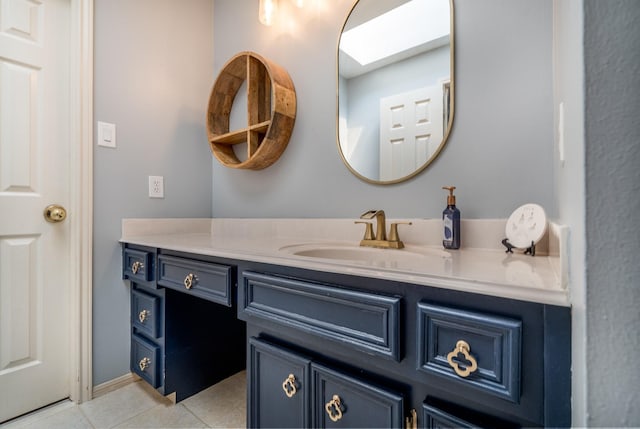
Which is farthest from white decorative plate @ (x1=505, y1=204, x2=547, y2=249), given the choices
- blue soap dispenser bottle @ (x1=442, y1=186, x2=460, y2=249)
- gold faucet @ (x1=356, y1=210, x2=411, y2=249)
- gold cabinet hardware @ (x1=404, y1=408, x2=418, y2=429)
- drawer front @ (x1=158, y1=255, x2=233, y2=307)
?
drawer front @ (x1=158, y1=255, x2=233, y2=307)

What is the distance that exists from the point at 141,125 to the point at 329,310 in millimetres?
1572

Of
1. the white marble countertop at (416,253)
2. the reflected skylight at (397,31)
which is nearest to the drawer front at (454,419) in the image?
the white marble countertop at (416,253)

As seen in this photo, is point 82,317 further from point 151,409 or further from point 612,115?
point 612,115

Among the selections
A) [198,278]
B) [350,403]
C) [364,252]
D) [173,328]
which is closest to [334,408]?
[350,403]

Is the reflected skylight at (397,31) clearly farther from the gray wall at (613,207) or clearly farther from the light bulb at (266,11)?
A: the gray wall at (613,207)

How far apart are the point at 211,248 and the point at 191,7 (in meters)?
1.73

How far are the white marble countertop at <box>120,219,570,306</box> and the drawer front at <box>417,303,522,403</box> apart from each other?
48mm

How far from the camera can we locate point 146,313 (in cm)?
139

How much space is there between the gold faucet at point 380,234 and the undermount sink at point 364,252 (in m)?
0.02

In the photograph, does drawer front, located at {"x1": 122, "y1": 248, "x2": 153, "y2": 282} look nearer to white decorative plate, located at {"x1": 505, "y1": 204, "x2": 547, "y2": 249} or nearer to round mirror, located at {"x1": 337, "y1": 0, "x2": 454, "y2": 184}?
round mirror, located at {"x1": 337, "y1": 0, "x2": 454, "y2": 184}

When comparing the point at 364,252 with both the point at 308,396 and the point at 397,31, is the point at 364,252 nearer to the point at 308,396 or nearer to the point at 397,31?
the point at 308,396

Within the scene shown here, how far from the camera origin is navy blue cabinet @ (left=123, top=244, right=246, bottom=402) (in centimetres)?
125

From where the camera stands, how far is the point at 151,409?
131 cm

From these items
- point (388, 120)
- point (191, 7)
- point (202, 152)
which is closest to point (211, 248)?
point (388, 120)
